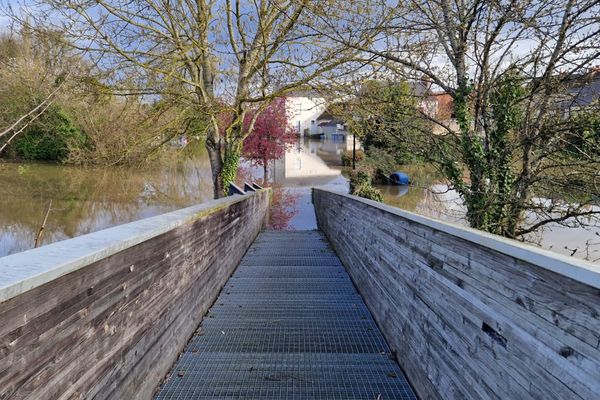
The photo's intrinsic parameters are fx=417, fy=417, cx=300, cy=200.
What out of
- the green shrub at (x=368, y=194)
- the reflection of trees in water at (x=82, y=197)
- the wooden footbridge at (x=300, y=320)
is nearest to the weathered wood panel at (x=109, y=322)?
the wooden footbridge at (x=300, y=320)

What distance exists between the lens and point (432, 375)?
2.03m

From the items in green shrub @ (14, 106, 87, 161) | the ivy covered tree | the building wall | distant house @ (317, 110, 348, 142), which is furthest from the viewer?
distant house @ (317, 110, 348, 142)

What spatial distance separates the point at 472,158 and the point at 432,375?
3710 millimetres

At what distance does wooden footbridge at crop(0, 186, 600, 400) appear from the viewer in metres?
1.15

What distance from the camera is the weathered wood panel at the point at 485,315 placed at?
1073 mm

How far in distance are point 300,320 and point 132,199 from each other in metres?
10.6

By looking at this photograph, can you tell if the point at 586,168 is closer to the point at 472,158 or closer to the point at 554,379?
the point at 472,158

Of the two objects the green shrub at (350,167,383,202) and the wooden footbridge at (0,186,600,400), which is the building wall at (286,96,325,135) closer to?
the green shrub at (350,167,383,202)

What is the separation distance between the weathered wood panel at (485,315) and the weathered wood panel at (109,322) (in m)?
1.41

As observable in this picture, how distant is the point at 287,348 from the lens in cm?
288

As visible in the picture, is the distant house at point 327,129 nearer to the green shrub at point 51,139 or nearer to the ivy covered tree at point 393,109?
the green shrub at point 51,139

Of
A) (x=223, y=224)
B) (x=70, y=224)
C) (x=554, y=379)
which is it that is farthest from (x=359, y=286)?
(x=70, y=224)

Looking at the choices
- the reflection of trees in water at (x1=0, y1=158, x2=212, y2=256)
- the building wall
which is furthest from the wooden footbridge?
the reflection of trees in water at (x1=0, y1=158, x2=212, y2=256)

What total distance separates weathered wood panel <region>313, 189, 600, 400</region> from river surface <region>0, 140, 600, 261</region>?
10.4ft
